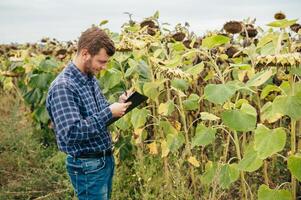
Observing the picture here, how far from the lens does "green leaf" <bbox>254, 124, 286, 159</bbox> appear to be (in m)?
2.04

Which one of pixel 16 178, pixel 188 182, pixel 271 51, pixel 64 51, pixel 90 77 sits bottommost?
pixel 16 178

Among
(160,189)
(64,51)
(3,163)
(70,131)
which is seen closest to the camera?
(70,131)

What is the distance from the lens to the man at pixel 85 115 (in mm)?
2387

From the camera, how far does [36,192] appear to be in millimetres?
4258

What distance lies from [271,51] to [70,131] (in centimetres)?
114

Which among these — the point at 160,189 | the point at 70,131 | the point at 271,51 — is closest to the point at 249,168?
the point at 271,51

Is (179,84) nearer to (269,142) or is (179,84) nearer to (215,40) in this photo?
(215,40)

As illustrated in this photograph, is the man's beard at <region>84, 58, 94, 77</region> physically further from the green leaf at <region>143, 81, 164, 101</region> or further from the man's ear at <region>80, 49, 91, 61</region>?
the green leaf at <region>143, 81, 164, 101</region>

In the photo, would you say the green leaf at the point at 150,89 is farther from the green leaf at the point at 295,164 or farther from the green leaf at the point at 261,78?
the green leaf at the point at 295,164

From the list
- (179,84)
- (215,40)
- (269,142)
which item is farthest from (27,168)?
(269,142)

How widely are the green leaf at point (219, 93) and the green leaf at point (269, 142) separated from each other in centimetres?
22

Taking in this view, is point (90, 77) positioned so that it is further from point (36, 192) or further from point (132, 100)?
point (36, 192)

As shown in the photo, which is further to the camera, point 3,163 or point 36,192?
point 3,163

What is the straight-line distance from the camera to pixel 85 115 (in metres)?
2.54
